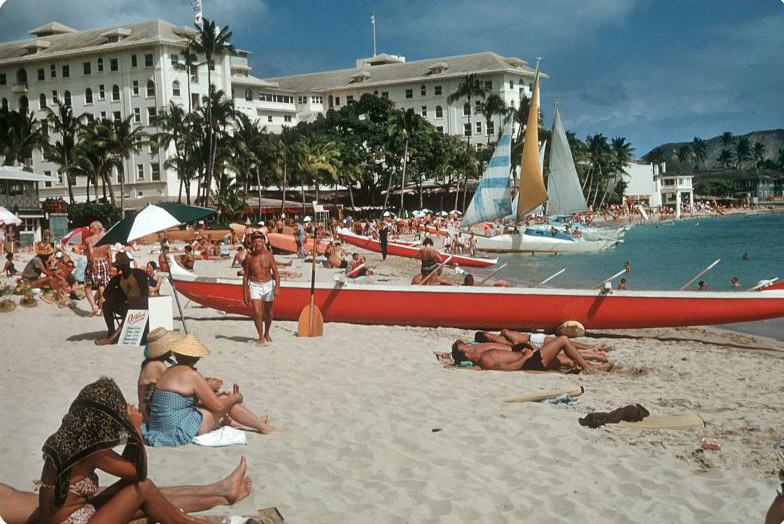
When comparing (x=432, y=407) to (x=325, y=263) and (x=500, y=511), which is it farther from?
(x=325, y=263)

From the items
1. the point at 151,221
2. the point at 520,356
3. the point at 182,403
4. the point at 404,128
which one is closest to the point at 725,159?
the point at 404,128

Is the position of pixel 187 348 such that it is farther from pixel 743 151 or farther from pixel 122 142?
pixel 743 151

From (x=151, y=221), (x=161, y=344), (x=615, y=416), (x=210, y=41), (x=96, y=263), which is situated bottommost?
(x=615, y=416)

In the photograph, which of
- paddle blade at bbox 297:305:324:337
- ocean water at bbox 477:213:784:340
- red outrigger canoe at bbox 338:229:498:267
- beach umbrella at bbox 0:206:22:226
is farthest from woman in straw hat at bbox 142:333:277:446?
red outrigger canoe at bbox 338:229:498:267

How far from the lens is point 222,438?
15.3 ft

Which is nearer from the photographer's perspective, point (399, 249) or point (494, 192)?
point (399, 249)

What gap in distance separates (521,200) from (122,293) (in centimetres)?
1841

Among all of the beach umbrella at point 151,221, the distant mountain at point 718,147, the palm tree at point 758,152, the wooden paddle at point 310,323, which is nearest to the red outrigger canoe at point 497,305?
the wooden paddle at point 310,323

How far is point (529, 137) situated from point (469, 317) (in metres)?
13.8

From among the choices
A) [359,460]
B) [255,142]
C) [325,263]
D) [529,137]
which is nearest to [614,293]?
[359,460]

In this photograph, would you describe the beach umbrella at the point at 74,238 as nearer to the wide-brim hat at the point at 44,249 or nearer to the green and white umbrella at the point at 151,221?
the wide-brim hat at the point at 44,249

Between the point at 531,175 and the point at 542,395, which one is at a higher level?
the point at 531,175

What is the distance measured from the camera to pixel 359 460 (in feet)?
15.1

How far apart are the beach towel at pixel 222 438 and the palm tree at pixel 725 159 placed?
133342mm
